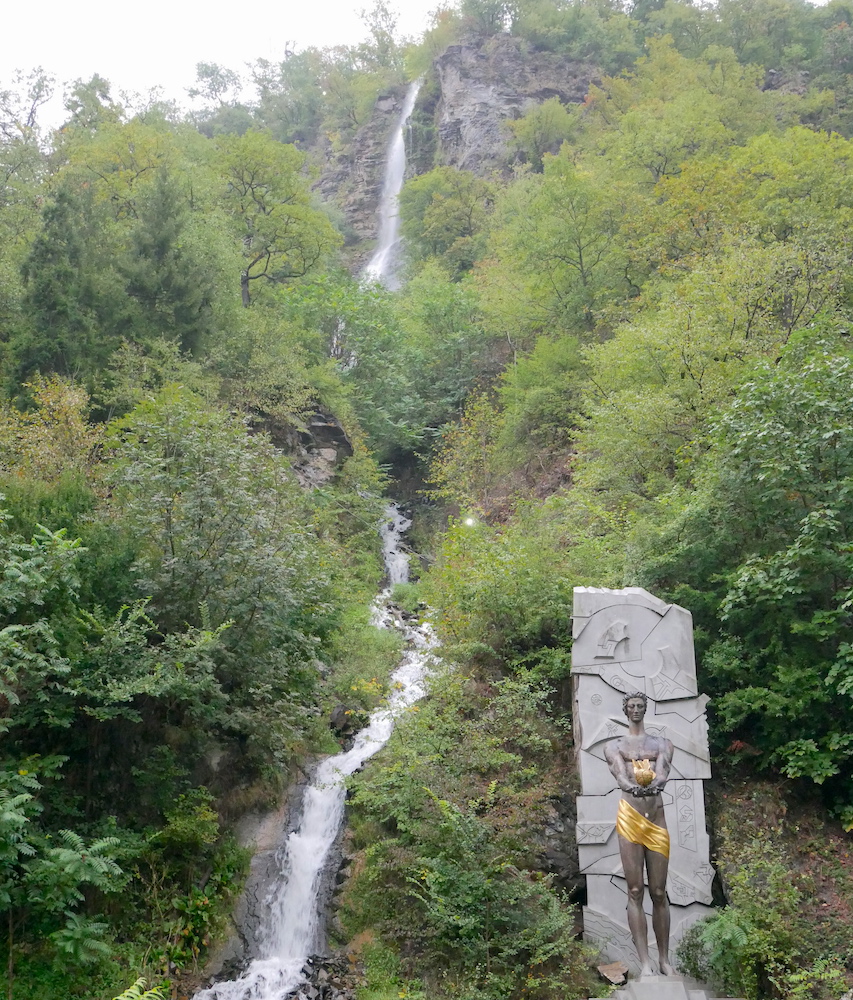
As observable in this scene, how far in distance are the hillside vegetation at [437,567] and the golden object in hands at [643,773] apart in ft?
7.04

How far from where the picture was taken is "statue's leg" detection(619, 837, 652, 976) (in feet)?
23.9

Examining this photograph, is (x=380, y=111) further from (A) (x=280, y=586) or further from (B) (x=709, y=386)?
(A) (x=280, y=586)

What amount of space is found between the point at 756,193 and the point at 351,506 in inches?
527

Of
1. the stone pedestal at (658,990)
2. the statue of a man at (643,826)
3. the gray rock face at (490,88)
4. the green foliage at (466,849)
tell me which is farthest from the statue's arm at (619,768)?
the gray rock face at (490,88)

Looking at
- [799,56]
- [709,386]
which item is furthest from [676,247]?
[799,56]

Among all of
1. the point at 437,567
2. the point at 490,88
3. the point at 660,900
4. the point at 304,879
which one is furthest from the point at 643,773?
the point at 490,88

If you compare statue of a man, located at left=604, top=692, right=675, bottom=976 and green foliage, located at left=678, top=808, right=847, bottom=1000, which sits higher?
statue of a man, located at left=604, top=692, right=675, bottom=976

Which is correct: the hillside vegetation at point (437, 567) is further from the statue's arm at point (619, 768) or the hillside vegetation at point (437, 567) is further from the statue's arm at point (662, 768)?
the statue's arm at point (662, 768)

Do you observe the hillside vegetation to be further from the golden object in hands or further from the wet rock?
the golden object in hands

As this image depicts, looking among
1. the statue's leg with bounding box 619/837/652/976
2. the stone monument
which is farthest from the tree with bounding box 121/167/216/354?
the statue's leg with bounding box 619/837/652/976

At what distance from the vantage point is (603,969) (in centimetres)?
826

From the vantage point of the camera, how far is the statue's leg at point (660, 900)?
287 inches

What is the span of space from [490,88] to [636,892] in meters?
46.8

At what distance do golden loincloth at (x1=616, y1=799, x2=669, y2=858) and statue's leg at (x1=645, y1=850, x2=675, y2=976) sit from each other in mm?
93
